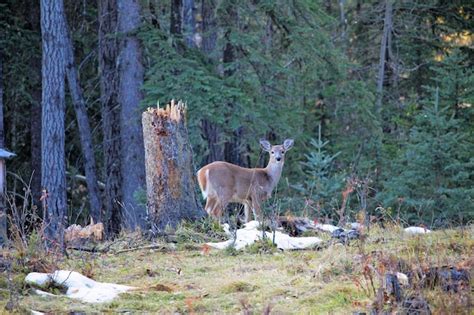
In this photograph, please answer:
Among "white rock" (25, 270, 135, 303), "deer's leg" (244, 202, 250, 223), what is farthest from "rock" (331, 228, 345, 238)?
"deer's leg" (244, 202, 250, 223)

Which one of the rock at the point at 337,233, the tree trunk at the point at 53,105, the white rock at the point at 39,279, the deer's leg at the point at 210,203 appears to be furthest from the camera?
the tree trunk at the point at 53,105

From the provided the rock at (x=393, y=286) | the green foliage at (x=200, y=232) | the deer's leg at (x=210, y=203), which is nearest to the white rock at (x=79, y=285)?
the rock at (x=393, y=286)

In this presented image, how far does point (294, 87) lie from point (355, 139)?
2.29 m

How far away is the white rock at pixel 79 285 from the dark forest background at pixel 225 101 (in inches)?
274

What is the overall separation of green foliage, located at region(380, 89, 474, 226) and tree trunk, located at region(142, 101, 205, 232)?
7002mm

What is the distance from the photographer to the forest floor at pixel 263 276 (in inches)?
251

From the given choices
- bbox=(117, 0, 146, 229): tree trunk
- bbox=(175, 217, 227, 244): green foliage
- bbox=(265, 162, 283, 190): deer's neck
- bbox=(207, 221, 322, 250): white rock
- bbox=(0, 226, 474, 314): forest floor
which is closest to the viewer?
bbox=(0, 226, 474, 314): forest floor

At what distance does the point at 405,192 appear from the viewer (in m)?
17.6

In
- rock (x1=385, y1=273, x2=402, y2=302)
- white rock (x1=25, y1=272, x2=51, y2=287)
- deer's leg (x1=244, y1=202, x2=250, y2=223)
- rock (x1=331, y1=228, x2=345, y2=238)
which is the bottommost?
deer's leg (x1=244, y1=202, x2=250, y2=223)

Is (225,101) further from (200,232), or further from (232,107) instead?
(200,232)

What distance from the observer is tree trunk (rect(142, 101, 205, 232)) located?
10.5m

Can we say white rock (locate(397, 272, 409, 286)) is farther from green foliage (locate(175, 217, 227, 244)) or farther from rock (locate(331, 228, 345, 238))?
green foliage (locate(175, 217, 227, 244))

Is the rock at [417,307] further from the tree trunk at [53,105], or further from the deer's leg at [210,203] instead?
the tree trunk at [53,105]

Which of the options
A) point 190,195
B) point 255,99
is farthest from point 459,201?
point 190,195
